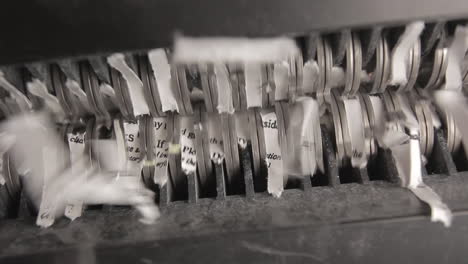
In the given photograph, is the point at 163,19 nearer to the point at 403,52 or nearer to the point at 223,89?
the point at 223,89

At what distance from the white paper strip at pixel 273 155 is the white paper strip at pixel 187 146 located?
94 millimetres

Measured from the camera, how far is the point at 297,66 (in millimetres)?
583

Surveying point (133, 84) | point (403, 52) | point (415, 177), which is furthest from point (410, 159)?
point (133, 84)

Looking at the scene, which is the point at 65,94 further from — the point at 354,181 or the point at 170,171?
the point at 354,181

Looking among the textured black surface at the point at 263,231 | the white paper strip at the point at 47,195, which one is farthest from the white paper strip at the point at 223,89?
the white paper strip at the point at 47,195

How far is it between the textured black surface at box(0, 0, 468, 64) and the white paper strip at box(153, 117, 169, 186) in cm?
17

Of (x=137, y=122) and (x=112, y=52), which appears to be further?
(x=137, y=122)

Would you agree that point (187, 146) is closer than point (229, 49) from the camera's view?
No

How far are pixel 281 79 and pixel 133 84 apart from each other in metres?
0.18

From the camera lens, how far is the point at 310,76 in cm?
60

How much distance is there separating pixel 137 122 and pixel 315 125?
0.23m

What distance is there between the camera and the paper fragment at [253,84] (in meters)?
0.57

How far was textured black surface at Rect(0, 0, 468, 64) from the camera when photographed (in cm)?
47

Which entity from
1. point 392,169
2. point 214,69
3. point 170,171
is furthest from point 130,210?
point 392,169
